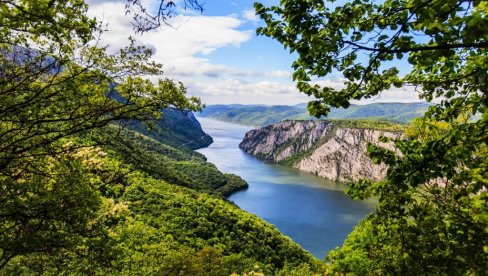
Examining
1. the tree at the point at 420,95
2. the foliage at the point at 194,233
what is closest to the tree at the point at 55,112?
the tree at the point at 420,95

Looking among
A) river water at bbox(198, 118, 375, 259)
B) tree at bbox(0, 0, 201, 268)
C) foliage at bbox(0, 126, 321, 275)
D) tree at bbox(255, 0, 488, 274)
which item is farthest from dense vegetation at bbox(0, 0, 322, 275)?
river water at bbox(198, 118, 375, 259)

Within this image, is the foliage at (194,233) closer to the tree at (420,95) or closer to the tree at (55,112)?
the tree at (55,112)

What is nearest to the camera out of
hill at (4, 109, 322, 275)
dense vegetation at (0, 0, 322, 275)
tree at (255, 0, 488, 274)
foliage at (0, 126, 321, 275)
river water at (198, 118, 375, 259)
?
tree at (255, 0, 488, 274)

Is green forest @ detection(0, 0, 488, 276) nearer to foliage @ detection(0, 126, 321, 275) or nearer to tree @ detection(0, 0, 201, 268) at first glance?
tree @ detection(0, 0, 201, 268)

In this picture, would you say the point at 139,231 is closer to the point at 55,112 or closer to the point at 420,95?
the point at 55,112

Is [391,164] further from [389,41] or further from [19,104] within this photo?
[19,104]

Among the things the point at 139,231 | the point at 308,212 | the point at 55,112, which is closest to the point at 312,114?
the point at 55,112

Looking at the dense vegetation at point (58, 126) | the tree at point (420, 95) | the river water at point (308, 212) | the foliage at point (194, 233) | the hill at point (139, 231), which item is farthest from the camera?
the river water at point (308, 212)

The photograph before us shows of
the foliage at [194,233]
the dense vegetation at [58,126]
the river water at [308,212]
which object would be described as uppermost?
the dense vegetation at [58,126]
